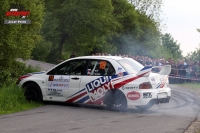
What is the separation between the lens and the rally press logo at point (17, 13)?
16884 millimetres

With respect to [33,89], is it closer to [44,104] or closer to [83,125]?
[44,104]

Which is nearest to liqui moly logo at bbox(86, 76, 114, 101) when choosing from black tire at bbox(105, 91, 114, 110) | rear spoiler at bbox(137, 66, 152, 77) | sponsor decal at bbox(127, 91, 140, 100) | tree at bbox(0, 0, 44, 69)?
black tire at bbox(105, 91, 114, 110)

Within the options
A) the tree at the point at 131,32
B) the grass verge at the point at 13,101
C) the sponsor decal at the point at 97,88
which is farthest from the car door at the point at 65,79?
the tree at the point at 131,32

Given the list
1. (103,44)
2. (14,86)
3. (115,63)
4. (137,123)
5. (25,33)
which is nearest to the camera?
(137,123)

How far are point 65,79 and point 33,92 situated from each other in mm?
1265

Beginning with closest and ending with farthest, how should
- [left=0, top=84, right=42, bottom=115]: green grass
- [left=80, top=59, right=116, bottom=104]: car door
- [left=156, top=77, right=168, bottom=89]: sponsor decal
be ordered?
[left=0, top=84, right=42, bottom=115]: green grass → [left=156, top=77, right=168, bottom=89]: sponsor decal → [left=80, top=59, right=116, bottom=104]: car door

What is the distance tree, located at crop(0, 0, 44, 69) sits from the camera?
55.8 ft

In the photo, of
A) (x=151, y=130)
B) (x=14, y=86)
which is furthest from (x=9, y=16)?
(x=151, y=130)

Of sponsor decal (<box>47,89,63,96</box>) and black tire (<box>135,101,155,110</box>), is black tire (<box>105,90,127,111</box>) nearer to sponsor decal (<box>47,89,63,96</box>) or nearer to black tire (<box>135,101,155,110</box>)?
black tire (<box>135,101,155,110</box>)

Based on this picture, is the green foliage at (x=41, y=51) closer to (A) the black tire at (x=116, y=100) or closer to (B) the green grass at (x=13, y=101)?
(B) the green grass at (x=13, y=101)

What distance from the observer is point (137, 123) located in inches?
451

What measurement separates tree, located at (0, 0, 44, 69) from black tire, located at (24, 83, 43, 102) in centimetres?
260

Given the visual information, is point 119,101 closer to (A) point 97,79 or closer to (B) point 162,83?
(A) point 97,79

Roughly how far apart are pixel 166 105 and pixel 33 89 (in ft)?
14.4
